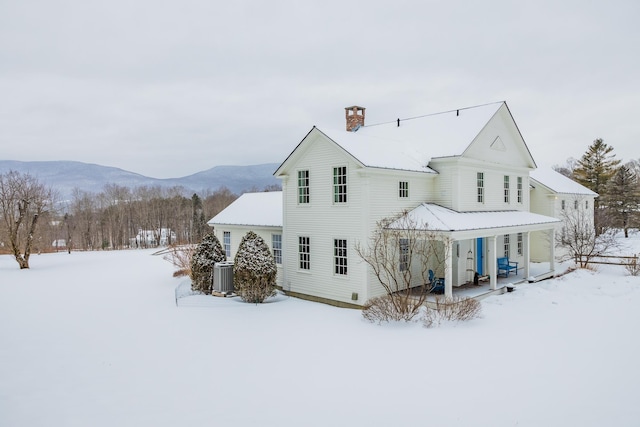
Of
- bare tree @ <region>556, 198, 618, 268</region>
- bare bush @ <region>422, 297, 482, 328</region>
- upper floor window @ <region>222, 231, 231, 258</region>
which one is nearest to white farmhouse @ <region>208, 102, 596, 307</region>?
upper floor window @ <region>222, 231, 231, 258</region>

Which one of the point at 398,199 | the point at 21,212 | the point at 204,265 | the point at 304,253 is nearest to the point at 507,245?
the point at 398,199

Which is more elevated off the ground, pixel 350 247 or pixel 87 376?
pixel 350 247

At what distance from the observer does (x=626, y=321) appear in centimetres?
1225

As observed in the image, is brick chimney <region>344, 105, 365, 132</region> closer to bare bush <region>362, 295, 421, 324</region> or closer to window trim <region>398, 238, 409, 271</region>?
window trim <region>398, 238, 409, 271</region>

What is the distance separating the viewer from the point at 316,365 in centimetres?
953

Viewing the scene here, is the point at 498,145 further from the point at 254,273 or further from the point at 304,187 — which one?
the point at 254,273

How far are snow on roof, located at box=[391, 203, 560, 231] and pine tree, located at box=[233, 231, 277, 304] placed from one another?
593 centimetres

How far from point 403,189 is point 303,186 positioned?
4.16 meters

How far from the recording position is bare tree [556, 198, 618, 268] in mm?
22219

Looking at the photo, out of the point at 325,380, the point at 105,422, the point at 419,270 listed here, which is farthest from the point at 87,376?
the point at 419,270

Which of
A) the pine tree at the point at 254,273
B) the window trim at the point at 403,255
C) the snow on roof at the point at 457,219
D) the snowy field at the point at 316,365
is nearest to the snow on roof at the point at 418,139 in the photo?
the snow on roof at the point at 457,219

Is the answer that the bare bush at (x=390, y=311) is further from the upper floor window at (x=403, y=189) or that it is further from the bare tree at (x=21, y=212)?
the bare tree at (x=21, y=212)

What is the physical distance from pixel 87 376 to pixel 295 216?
10.2m

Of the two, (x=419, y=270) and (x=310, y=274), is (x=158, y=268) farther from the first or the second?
(x=419, y=270)
